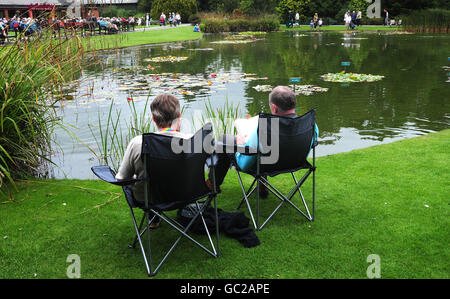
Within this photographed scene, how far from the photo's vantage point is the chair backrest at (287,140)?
3.33 m

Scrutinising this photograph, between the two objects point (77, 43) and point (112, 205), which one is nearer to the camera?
point (112, 205)

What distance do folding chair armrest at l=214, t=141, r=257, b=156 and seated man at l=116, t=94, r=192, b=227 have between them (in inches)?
21.6

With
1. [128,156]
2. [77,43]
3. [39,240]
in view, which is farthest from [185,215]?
[77,43]

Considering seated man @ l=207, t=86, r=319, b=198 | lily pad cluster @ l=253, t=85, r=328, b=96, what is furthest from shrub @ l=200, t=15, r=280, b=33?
seated man @ l=207, t=86, r=319, b=198

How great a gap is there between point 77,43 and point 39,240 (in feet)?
8.20

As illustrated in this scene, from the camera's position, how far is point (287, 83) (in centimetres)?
1212

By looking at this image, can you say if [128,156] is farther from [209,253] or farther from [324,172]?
[324,172]

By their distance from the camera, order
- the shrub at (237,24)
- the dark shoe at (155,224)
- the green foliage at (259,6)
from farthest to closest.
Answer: the green foliage at (259,6) → the shrub at (237,24) → the dark shoe at (155,224)

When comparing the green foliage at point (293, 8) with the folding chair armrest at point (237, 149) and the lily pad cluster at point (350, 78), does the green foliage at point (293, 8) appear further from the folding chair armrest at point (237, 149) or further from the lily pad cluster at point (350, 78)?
the folding chair armrest at point (237, 149)

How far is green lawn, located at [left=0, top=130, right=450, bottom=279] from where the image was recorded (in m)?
3.04

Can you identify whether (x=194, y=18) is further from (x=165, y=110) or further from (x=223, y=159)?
(x=165, y=110)

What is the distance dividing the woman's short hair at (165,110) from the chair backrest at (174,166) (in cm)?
31

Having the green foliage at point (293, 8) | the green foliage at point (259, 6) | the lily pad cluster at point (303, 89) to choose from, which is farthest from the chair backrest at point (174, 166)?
the green foliage at point (259, 6)
